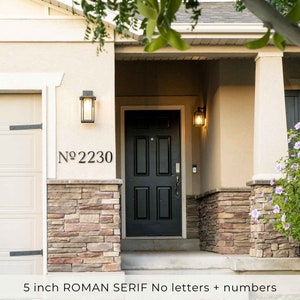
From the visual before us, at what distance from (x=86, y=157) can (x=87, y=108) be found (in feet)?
1.86

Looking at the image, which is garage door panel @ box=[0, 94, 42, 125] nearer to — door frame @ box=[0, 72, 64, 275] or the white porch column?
door frame @ box=[0, 72, 64, 275]

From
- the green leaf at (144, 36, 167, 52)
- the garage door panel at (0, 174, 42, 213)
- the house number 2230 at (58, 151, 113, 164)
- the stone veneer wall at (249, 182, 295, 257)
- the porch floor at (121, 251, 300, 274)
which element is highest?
the house number 2230 at (58, 151, 113, 164)

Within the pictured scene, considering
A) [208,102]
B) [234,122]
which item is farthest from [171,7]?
[208,102]

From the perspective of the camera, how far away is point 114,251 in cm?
846

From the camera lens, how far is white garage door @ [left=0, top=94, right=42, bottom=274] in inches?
344

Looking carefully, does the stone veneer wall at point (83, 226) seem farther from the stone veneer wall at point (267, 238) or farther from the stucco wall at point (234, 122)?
the stucco wall at point (234, 122)

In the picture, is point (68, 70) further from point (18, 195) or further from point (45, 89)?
point (18, 195)

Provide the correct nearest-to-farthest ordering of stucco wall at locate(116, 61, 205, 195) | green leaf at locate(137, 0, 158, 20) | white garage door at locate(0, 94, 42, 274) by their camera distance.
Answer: green leaf at locate(137, 0, 158, 20) → white garage door at locate(0, 94, 42, 274) → stucco wall at locate(116, 61, 205, 195)

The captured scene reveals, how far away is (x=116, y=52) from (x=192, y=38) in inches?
36.6

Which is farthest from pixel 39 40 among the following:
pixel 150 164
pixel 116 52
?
pixel 150 164

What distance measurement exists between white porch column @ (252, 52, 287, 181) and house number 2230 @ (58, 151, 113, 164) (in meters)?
1.77

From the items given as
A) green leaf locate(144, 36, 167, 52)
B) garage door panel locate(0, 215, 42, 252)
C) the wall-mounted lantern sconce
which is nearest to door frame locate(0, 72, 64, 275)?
garage door panel locate(0, 215, 42, 252)

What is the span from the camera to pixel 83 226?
8.47 metres

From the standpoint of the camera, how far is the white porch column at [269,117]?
891 cm
